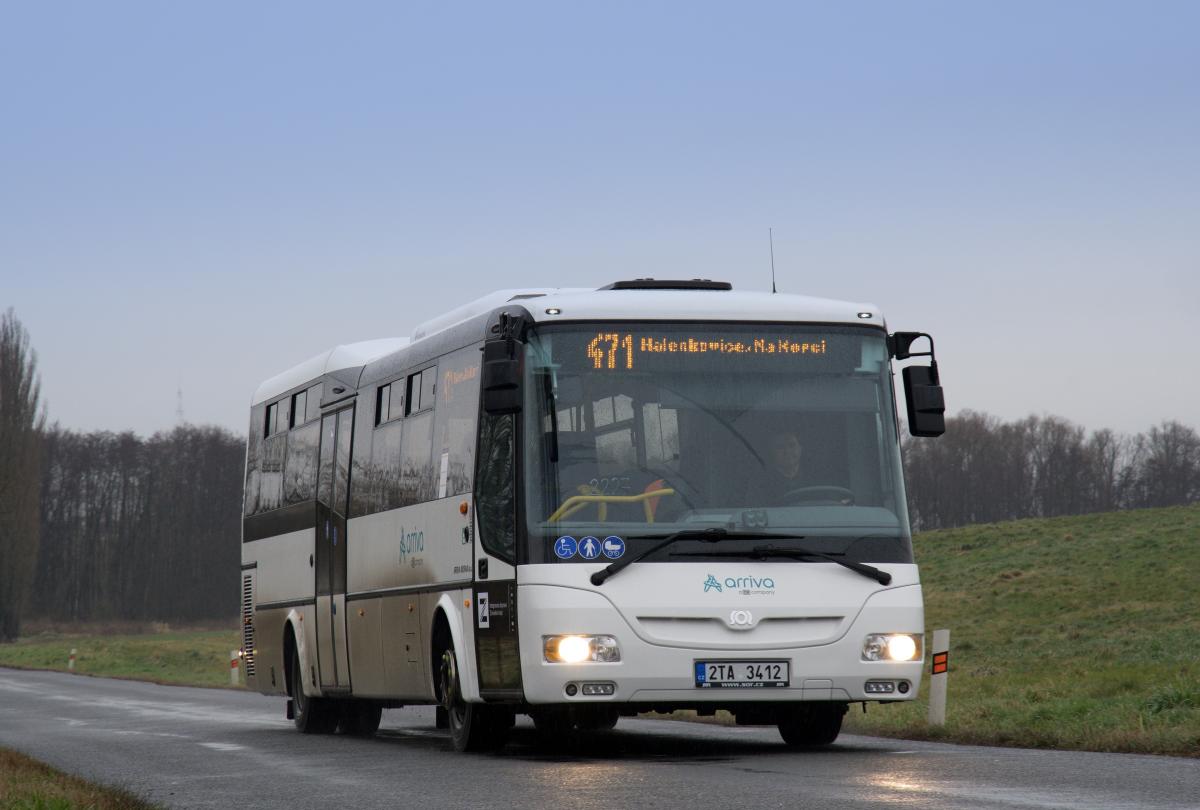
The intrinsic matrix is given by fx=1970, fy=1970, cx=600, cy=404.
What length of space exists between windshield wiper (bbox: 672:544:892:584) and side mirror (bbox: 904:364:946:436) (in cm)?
96

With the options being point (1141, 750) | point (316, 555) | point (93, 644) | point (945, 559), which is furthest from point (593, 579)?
point (93, 644)

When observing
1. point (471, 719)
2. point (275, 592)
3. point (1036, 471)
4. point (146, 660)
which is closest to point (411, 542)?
point (471, 719)

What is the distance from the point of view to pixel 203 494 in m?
131

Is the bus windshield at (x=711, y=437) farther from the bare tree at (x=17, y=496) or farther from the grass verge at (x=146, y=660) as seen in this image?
the bare tree at (x=17, y=496)

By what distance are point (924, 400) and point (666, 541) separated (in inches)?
80.6

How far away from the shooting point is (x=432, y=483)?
15.0 metres

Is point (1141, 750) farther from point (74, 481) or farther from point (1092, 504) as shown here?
point (74, 481)

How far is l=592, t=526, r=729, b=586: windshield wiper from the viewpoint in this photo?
41.4 feet

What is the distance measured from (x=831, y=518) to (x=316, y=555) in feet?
23.1

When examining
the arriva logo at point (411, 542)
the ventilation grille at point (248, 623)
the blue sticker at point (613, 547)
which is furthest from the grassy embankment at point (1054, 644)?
the ventilation grille at point (248, 623)

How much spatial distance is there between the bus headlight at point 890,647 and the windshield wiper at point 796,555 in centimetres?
37

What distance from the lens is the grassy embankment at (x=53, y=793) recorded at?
31.0 ft

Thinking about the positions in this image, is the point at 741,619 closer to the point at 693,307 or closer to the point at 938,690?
the point at 693,307

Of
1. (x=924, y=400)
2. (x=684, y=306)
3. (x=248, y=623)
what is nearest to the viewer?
(x=924, y=400)
